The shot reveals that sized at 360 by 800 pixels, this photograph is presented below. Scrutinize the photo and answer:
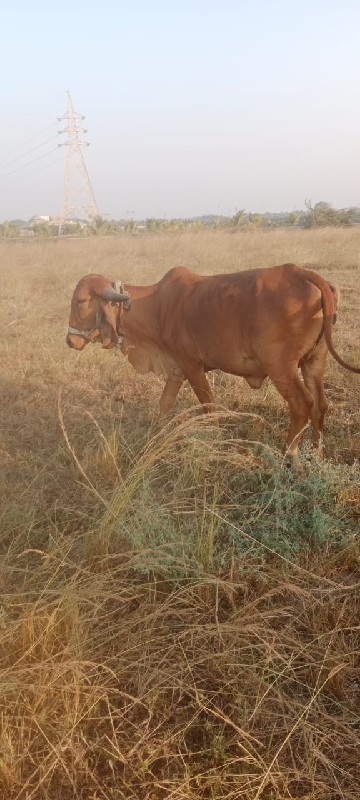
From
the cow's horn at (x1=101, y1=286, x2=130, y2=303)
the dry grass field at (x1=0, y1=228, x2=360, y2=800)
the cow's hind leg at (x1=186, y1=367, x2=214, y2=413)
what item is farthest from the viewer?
the cow's horn at (x1=101, y1=286, x2=130, y2=303)

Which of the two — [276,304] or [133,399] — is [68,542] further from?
[133,399]

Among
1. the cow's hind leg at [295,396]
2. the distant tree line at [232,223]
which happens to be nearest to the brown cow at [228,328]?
the cow's hind leg at [295,396]

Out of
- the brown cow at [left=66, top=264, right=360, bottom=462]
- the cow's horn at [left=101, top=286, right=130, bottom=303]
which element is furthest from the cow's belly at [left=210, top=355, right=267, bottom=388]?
the cow's horn at [left=101, top=286, right=130, bottom=303]

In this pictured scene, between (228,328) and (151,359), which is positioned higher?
(228,328)

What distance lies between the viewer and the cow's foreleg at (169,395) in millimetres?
4613

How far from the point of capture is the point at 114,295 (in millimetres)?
4551

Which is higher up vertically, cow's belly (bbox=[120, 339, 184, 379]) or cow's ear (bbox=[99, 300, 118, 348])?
cow's ear (bbox=[99, 300, 118, 348])

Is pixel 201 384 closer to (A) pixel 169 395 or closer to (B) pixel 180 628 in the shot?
(A) pixel 169 395

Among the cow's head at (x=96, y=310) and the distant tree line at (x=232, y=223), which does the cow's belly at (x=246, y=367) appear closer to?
the cow's head at (x=96, y=310)

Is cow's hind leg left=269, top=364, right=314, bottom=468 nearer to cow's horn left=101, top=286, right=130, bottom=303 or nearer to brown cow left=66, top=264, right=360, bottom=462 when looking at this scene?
brown cow left=66, top=264, right=360, bottom=462

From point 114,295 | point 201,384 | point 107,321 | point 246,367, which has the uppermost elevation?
point 114,295

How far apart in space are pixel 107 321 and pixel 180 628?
2.79m

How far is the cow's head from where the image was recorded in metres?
4.61

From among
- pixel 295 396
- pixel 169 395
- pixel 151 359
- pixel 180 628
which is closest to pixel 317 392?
pixel 295 396
